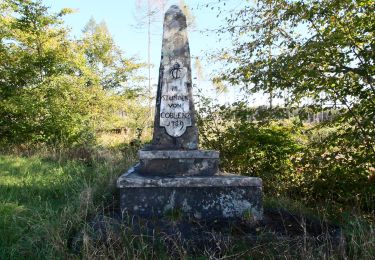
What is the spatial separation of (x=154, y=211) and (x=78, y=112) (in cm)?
924

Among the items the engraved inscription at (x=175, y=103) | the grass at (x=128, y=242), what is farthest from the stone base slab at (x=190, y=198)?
the engraved inscription at (x=175, y=103)

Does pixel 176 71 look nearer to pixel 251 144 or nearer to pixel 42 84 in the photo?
pixel 251 144

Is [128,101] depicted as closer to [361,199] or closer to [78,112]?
[78,112]

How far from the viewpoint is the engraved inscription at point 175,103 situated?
5.05m

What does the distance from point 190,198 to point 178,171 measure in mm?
496

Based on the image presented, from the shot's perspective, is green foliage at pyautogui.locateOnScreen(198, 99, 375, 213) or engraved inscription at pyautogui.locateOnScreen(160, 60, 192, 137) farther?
green foliage at pyautogui.locateOnScreen(198, 99, 375, 213)

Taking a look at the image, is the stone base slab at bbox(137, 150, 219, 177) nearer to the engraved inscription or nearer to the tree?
the engraved inscription

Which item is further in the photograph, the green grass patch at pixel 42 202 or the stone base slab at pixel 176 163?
the stone base slab at pixel 176 163

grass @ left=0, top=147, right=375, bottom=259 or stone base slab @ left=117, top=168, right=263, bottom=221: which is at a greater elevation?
stone base slab @ left=117, top=168, right=263, bottom=221

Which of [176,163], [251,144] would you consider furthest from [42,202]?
[251,144]

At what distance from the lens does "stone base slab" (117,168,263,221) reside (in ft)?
14.4

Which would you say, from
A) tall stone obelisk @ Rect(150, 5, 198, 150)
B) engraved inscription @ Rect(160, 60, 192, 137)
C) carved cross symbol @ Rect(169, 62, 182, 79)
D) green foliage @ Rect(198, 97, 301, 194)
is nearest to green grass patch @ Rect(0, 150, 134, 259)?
tall stone obelisk @ Rect(150, 5, 198, 150)

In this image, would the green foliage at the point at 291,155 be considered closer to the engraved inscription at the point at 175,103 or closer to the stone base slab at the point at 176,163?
the engraved inscription at the point at 175,103

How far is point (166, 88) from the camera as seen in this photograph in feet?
16.6
